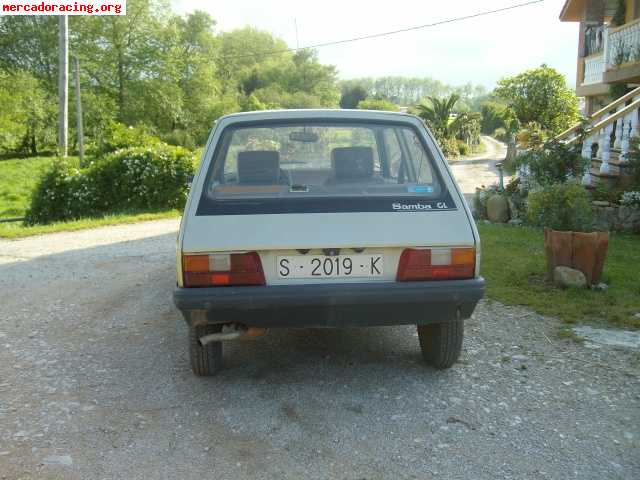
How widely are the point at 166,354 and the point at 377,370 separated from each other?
151 cm

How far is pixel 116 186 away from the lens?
15547mm

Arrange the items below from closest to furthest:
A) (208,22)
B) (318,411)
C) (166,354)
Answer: (318,411) → (166,354) → (208,22)

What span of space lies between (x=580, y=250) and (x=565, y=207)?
451 mm

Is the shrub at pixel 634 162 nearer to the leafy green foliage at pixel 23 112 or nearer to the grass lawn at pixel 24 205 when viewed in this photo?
the grass lawn at pixel 24 205

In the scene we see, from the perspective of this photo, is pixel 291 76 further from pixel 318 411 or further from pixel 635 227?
pixel 318 411

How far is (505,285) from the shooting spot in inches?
243

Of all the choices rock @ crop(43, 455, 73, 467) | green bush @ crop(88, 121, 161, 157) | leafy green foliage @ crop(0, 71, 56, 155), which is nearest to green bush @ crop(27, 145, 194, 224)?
green bush @ crop(88, 121, 161, 157)

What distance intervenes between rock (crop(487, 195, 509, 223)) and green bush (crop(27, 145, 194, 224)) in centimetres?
782

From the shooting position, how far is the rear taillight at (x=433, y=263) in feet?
11.2

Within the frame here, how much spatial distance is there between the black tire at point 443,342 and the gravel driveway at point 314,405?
0.10 metres

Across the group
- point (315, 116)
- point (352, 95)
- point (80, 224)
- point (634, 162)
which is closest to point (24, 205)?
point (80, 224)

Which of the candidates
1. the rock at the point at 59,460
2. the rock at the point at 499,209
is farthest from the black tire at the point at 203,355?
the rock at the point at 499,209

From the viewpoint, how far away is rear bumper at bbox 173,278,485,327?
331 centimetres

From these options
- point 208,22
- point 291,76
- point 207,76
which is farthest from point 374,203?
point 291,76
